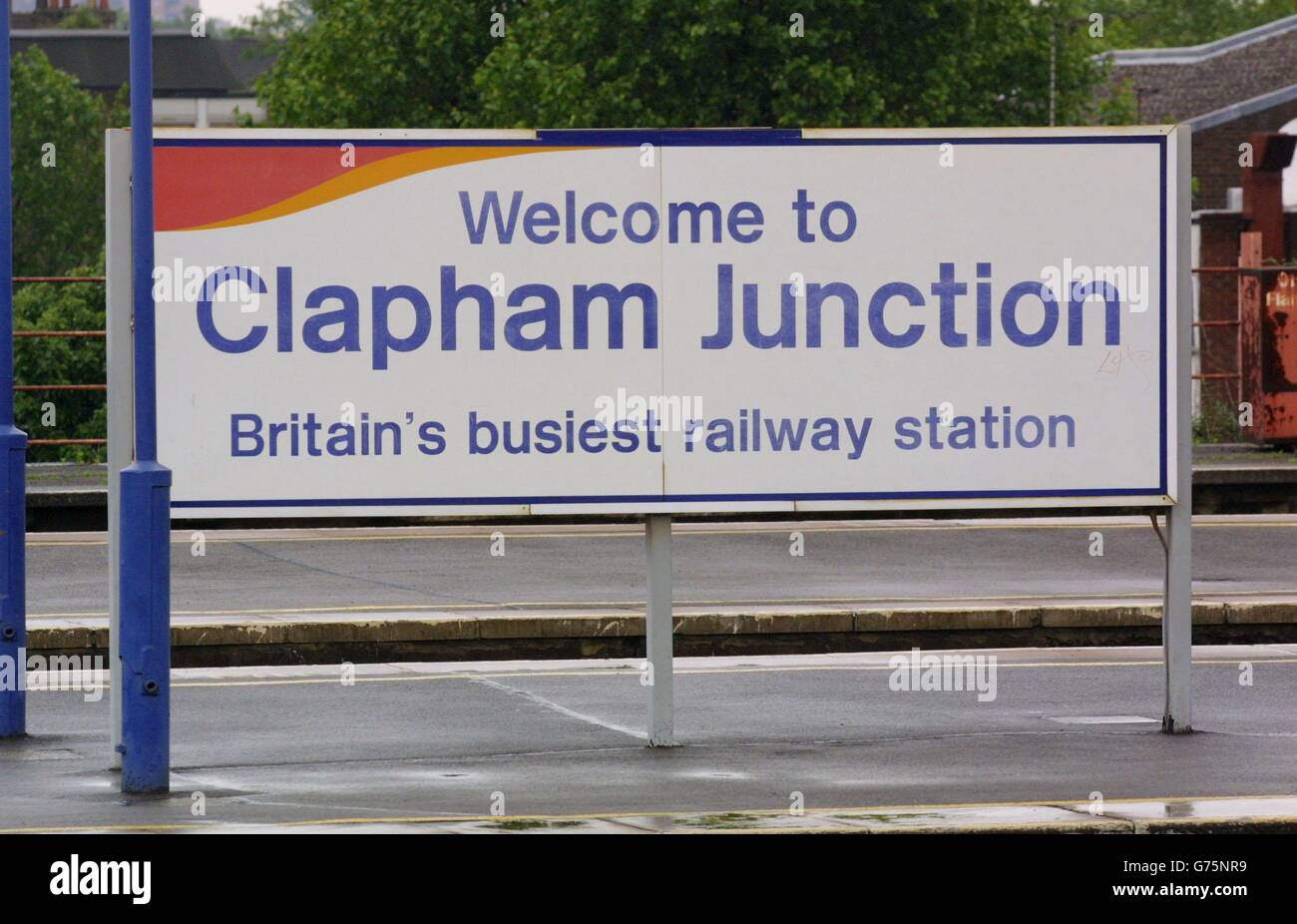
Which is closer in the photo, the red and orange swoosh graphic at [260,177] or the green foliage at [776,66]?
the red and orange swoosh graphic at [260,177]

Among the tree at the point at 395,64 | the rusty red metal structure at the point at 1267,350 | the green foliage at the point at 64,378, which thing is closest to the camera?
the rusty red metal structure at the point at 1267,350

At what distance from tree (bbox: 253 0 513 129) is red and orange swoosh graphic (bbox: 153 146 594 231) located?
40.7m

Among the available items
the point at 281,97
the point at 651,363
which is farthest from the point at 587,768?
the point at 281,97

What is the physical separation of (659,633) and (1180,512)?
8.06 ft

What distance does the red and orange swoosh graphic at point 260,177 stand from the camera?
10.1 meters

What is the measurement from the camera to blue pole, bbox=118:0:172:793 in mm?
9070

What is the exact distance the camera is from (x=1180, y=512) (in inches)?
426

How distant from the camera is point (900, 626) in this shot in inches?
567

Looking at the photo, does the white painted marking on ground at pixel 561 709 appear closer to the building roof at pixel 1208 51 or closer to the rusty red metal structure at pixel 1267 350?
the rusty red metal structure at pixel 1267 350

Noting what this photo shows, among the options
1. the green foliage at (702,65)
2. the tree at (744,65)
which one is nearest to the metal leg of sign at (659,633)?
the green foliage at (702,65)

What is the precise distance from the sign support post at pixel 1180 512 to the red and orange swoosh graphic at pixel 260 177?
326 centimetres

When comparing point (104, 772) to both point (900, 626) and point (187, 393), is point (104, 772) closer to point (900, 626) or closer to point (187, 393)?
point (187, 393)

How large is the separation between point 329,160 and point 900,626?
5570mm

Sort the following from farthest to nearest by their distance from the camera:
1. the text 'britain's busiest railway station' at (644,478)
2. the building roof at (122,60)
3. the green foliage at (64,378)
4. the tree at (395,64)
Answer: the building roof at (122,60)
the tree at (395,64)
the green foliage at (64,378)
the text 'britain's busiest railway station' at (644,478)
